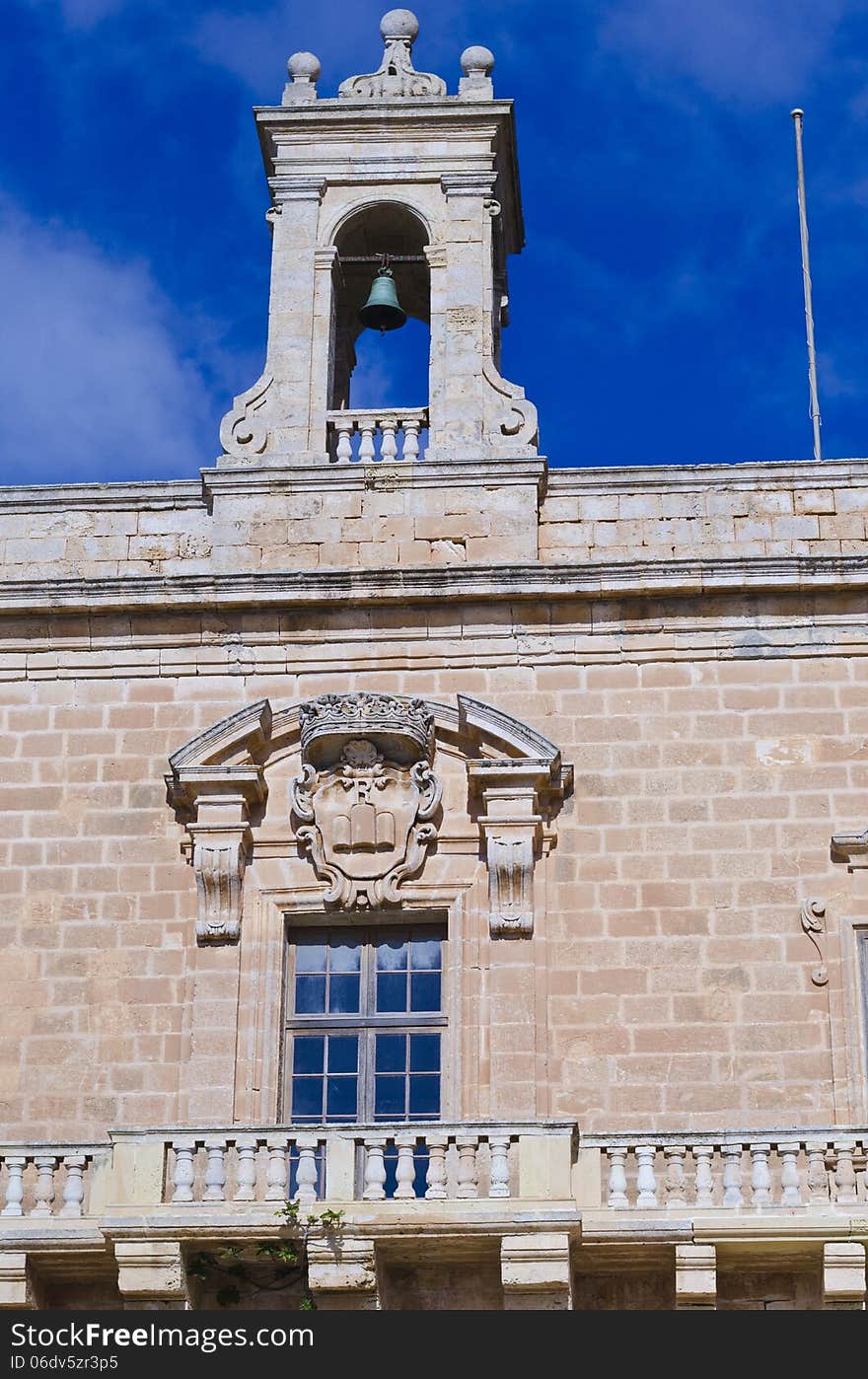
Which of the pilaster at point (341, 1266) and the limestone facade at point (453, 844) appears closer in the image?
the pilaster at point (341, 1266)

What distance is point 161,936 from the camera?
18781 mm

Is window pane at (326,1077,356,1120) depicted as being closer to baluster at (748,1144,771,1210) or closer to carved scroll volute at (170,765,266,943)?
carved scroll volute at (170,765,266,943)

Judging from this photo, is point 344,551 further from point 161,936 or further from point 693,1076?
point 693,1076

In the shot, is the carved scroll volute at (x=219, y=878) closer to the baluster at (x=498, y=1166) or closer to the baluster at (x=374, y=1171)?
the baluster at (x=374, y=1171)

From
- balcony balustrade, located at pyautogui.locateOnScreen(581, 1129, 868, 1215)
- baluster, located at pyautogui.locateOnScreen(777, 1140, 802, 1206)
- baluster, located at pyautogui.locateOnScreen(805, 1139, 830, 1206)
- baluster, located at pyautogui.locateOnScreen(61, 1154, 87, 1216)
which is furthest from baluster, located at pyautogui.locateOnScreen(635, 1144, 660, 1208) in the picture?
baluster, located at pyautogui.locateOnScreen(61, 1154, 87, 1216)

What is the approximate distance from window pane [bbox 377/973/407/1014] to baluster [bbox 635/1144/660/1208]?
2.21 meters

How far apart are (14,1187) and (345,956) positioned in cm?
283

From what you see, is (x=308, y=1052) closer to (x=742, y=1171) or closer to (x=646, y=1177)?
(x=646, y=1177)

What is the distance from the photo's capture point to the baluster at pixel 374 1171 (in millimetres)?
16844

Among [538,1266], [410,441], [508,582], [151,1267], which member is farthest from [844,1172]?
[410,441]

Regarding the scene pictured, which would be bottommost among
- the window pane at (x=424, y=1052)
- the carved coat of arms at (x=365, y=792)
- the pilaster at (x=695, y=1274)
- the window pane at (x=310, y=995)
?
the pilaster at (x=695, y=1274)

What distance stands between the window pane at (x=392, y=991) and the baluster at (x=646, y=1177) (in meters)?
2.21

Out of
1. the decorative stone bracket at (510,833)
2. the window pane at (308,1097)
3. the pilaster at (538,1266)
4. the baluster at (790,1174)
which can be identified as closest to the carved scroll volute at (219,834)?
the window pane at (308,1097)

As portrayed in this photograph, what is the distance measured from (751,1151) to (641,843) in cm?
254
